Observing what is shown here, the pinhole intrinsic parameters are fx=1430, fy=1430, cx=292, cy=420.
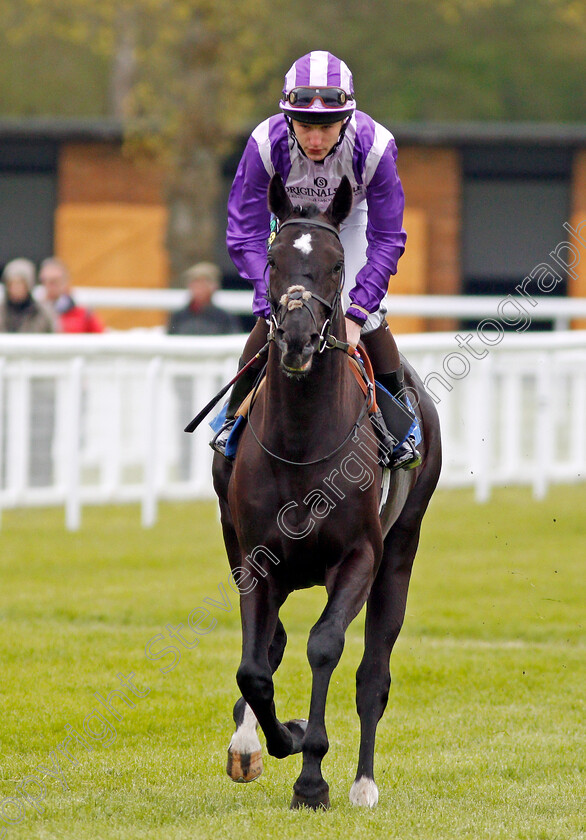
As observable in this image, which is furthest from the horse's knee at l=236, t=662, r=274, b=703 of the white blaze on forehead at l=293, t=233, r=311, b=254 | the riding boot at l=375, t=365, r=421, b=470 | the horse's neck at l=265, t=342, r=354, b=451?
the white blaze on forehead at l=293, t=233, r=311, b=254

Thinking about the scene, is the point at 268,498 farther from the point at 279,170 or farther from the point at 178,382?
the point at 178,382

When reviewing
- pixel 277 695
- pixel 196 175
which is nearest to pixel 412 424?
pixel 277 695

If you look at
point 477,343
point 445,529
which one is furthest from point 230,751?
point 477,343

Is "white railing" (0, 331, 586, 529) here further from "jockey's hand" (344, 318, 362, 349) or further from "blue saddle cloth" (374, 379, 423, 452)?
"jockey's hand" (344, 318, 362, 349)

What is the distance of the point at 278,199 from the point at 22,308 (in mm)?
7647

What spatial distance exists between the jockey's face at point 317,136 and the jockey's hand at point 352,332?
0.60 m

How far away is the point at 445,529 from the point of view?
10906mm

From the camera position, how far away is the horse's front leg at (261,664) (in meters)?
4.73

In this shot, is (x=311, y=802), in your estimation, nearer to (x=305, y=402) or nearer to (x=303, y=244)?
(x=305, y=402)

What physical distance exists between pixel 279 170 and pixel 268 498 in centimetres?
124

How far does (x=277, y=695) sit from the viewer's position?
259 inches

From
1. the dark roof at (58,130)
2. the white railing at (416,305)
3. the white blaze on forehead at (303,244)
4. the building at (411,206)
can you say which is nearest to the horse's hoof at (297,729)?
the white blaze on forehead at (303,244)

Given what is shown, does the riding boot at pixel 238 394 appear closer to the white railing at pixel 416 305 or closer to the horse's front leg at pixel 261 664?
the horse's front leg at pixel 261 664

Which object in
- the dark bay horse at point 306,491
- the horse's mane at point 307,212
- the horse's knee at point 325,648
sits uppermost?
the horse's mane at point 307,212
